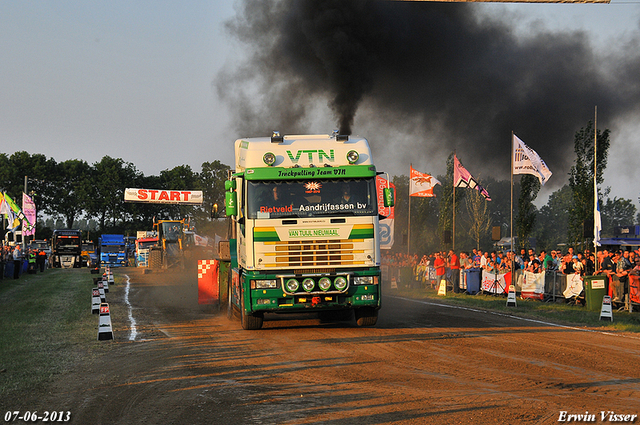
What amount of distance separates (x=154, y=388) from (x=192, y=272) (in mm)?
31847

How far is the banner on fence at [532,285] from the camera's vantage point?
20750mm

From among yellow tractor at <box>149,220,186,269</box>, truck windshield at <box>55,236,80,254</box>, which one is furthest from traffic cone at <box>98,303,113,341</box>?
truck windshield at <box>55,236,80,254</box>

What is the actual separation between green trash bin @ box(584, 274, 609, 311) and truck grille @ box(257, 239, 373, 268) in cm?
887

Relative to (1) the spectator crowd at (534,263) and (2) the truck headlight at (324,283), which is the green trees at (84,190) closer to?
(1) the spectator crowd at (534,263)

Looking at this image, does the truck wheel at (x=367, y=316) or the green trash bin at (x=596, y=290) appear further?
the green trash bin at (x=596, y=290)

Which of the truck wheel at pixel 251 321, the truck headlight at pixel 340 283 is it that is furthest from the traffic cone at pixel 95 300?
the truck headlight at pixel 340 283

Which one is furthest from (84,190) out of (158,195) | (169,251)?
(169,251)

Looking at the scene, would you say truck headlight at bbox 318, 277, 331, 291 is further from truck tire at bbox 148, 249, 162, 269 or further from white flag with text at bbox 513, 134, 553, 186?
truck tire at bbox 148, 249, 162, 269

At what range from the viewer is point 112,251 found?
214 ft

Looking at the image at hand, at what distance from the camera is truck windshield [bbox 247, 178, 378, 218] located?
1187 centimetres

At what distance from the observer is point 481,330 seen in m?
12.9

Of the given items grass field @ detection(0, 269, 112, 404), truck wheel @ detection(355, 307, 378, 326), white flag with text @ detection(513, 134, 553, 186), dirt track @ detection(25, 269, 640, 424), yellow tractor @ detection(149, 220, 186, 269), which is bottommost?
grass field @ detection(0, 269, 112, 404)

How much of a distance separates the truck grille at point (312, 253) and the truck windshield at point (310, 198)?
528 millimetres

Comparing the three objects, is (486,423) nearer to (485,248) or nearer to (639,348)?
(639,348)
